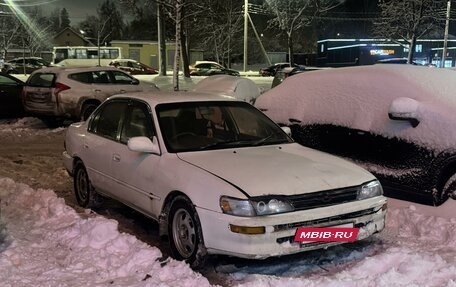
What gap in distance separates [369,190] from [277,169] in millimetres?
814

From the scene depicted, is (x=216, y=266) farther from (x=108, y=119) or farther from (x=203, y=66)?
(x=203, y=66)

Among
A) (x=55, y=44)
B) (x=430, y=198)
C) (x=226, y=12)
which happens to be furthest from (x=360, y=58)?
(x=430, y=198)

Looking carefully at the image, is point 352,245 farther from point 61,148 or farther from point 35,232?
point 61,148

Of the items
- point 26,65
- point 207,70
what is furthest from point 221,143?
point 26,65

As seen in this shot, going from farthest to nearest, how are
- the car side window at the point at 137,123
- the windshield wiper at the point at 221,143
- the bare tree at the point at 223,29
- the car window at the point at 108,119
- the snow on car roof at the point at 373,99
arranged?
1. the bare tree at the point at 223,29
2. the car window at the point at 108,119
3. the snow on car roof at the point at 373,99
4. the car side window at the point at 137,123
5. the windshield wiper at the point at 221,143

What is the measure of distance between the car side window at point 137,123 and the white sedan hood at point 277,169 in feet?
2.22

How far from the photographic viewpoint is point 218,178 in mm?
4457

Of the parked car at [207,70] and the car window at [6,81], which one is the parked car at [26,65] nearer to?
the parked car at [207,70]

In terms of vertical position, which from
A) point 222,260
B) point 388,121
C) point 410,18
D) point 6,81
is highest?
point 410,18

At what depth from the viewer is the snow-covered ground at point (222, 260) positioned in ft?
14.0

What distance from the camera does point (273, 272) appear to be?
452 centimetres

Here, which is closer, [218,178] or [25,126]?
[218,178]

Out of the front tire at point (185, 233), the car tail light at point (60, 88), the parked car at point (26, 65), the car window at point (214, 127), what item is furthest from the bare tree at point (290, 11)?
the front tire at point (185, 233)

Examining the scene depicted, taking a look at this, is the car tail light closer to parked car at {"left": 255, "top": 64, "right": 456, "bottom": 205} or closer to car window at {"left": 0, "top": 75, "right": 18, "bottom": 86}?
car window at {"left": 0, "top": 75, "right": 18, "bottom": 86}
